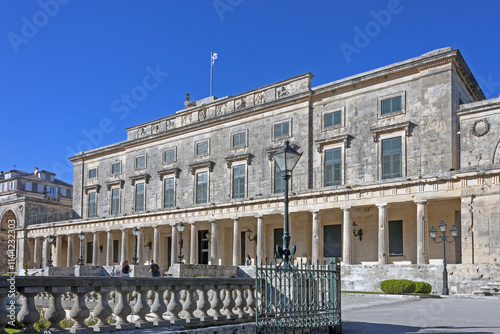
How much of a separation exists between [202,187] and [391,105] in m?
17.2

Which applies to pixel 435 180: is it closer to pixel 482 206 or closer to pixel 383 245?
pixel 482 206

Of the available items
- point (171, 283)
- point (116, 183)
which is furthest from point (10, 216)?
point (171, 283)

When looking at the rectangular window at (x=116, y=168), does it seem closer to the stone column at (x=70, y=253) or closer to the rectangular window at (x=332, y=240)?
the stone column at (x=70, y=253)

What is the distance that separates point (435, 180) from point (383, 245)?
15.6 feet

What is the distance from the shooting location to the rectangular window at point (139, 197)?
4641 cm

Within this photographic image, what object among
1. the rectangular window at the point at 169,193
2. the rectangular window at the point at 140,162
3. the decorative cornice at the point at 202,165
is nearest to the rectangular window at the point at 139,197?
the rectangular window at the point at 140,162

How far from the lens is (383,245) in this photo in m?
28.3

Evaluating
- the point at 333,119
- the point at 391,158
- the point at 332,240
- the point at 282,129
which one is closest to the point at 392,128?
the point at 391,158

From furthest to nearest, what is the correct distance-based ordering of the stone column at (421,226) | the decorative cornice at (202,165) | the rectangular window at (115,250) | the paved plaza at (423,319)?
1. the rectangular window at (115,250)
2. the decorative cornice at (202,165)
3. the stone column at (421,226)
4. the paved plaza at (423,319)

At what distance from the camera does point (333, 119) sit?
3459cm

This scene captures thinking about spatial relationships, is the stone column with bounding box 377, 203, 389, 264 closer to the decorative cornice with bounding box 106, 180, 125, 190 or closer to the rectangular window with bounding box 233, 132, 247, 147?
the rectangular window with bounding box 233, 132, 247, 147

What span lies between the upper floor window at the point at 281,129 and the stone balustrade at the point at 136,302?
89.3ft

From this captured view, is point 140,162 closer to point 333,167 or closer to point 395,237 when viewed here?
point 333,167

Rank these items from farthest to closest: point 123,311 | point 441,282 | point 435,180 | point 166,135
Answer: point 166,135 → point 435,180 → point 441,282 → point 123,311
